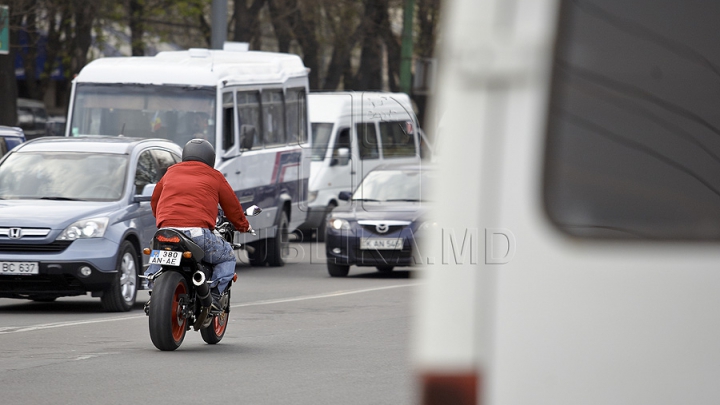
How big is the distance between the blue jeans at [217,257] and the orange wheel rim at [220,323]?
0.36 metres

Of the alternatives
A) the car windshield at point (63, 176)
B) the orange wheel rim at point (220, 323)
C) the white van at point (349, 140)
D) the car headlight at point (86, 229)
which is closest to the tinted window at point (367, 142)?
the white van at point (349, 140)

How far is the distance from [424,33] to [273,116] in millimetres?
18948

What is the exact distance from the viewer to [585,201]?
242 centimetres

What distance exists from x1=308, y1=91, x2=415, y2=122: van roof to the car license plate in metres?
7.56

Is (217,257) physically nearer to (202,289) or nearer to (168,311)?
(202,289)

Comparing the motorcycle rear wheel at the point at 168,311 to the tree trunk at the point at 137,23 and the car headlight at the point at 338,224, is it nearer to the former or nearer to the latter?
the car headlight at the point at 338,224

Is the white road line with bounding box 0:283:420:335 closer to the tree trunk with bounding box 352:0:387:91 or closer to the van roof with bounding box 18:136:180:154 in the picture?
the van roof with bounding box 18:136:180:154

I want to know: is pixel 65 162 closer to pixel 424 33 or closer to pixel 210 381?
pixel 210 381

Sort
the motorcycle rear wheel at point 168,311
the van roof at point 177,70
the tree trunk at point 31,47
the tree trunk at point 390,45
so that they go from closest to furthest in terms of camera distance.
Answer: the motorcycle rear wheel at point 168,311 < the van roof at point 177,70 < the tree trunk at point 31,47 < the tree trunk at point 390,45

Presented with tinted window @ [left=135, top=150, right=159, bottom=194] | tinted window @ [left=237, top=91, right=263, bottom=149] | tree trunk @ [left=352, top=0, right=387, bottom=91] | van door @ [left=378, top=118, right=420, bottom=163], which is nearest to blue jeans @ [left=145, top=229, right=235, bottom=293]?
tinted window @ [left=135, top=150, right=159, bottom=194]

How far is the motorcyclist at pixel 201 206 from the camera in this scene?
352 inches

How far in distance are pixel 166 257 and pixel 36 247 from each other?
3.45 metres

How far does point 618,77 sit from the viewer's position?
2.42m

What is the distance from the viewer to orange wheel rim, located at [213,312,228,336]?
945cm
